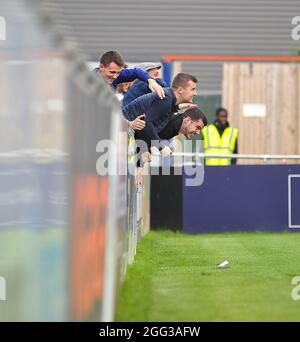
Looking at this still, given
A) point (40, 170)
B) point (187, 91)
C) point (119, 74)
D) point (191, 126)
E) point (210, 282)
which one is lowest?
point (210, 282)

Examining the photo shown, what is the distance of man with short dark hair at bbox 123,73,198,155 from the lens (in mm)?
12281

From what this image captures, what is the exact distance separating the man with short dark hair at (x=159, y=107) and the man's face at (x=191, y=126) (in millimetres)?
164

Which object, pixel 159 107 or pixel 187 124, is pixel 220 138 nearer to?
pixel 187 124

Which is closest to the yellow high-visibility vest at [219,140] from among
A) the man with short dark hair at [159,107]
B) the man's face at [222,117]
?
the man's face at [222,117]

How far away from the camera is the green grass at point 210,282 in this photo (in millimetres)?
6973

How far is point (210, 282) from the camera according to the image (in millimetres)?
8891

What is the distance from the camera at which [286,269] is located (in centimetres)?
1005

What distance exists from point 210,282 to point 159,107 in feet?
12.4

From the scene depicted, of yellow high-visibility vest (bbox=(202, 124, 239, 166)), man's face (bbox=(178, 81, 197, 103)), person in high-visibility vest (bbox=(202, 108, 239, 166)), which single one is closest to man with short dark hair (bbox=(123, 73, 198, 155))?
man's face (bbox=(178, 81, 197, 103))

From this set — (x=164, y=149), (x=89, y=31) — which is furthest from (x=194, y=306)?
(x=89, y=31)

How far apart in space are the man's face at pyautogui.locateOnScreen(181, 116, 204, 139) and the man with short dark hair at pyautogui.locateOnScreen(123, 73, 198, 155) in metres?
0.16

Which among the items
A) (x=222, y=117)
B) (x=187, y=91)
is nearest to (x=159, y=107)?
(x=187, y=91)

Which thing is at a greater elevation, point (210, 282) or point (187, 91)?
point (187, 91)

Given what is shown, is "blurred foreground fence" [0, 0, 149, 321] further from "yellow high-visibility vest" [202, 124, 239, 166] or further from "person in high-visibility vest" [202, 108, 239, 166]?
"yellow high-visibility vest" [202, 124, 239, 166]
